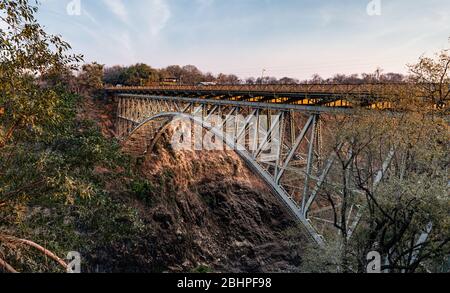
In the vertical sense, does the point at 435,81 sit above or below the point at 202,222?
above

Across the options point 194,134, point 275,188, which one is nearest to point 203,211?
point 194,134

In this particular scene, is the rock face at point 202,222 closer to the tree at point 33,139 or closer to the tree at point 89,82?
the tree at point 33,139

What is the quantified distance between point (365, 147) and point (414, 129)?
131 cm

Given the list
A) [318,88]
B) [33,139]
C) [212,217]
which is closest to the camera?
[33,139]

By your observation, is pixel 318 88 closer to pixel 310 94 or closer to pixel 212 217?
pixel 310 94

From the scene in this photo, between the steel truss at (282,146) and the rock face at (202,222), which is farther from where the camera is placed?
the rock face at (202,222)

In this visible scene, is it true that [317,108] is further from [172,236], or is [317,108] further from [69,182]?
[172,236]

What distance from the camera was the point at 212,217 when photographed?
32.0 metres

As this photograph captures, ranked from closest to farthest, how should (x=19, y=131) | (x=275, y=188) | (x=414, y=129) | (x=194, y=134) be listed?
(x=19, y=131) < (x=414, y=129) < (x=275, y=188) < (x=194, y=134)

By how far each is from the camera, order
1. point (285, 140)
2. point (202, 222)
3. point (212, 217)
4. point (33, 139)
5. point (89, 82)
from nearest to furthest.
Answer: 1. point (33, 139)
2. point (285, 140)
3. point (202, 222)
4. point (212, 217)
5. point (89, 82)

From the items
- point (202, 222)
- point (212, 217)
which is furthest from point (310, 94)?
point (212, 217)

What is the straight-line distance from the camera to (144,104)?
111ft

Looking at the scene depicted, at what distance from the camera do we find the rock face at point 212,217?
2633cm

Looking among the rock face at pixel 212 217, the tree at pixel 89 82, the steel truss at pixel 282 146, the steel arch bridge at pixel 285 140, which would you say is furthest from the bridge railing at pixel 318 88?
the tree at pixel 89 82
